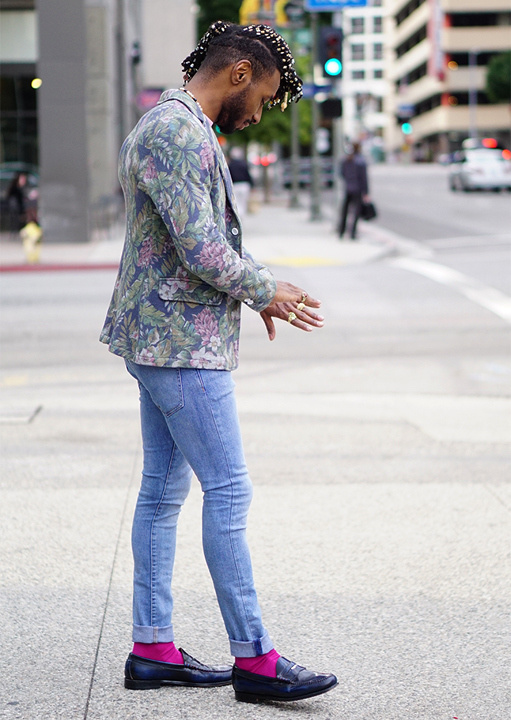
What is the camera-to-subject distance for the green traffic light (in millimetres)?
23500

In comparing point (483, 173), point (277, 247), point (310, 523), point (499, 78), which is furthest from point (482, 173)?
point (499, 78)

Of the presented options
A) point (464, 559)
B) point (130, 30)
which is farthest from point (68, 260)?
point (130, 30)

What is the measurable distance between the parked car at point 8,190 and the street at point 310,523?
579 inches

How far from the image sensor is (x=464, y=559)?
15.0ft

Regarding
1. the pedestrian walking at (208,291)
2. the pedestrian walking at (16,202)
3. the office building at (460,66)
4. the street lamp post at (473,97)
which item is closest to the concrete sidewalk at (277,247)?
the pedestrian walking at (16,202)

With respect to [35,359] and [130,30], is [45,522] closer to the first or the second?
[35,359]

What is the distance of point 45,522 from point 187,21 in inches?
1371

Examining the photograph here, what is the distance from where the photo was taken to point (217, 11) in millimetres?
54875

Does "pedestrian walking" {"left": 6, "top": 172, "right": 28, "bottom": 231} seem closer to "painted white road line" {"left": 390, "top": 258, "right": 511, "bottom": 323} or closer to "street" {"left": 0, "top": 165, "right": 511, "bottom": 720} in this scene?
"painted white road line" {"left": 390, "top": 258, "right": 511, "bottom": 323}

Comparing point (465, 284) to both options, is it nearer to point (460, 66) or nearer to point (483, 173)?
point (483, 173)

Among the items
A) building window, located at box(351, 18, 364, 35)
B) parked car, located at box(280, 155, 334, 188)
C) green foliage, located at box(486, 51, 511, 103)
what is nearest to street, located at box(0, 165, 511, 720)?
parked car, located at box(280, 155, 334, 188)

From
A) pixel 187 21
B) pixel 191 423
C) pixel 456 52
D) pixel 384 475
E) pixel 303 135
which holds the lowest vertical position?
pixel 384 475

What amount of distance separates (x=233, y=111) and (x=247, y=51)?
167 mm

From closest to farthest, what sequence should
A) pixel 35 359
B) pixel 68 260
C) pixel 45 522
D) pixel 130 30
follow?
pixel 45 522, pixel 35 359, pixel 68 260, pixel 130 30
